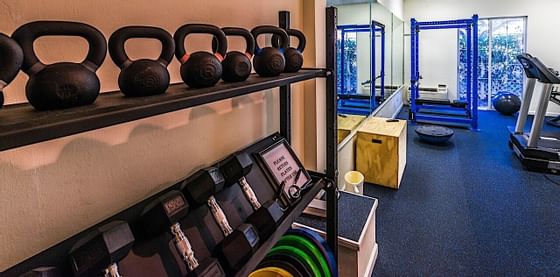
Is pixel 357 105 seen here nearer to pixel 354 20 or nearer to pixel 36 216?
pixel 354 20

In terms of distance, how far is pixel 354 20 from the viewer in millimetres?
Answer: 4113

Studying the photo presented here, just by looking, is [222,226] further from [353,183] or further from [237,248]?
[353,183]

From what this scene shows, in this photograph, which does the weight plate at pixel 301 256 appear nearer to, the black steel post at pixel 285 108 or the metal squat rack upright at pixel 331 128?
the metal squat rack upright at pixel 331 128

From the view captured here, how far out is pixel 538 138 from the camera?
420 centimetres

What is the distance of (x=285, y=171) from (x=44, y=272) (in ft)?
3.17

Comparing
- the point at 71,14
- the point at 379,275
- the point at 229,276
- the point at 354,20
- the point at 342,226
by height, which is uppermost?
the point at 354,20

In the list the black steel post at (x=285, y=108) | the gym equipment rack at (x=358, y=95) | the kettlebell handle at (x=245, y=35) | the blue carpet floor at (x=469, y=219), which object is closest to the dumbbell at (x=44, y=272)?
the kettlebell handle at (x=245, y=35)

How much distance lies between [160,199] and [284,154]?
749 mm

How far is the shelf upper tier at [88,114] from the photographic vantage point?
52 centimetres

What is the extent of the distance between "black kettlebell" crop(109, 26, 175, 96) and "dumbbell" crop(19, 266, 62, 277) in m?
0.41

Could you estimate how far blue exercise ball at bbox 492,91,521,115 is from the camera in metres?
6.86

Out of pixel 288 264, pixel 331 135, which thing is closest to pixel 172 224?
pixel 288 264

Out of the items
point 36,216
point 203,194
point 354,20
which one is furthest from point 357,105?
point 36,216

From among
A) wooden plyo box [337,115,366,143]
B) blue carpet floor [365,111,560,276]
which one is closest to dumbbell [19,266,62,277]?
blue carpet floor [365,111,560,276]
